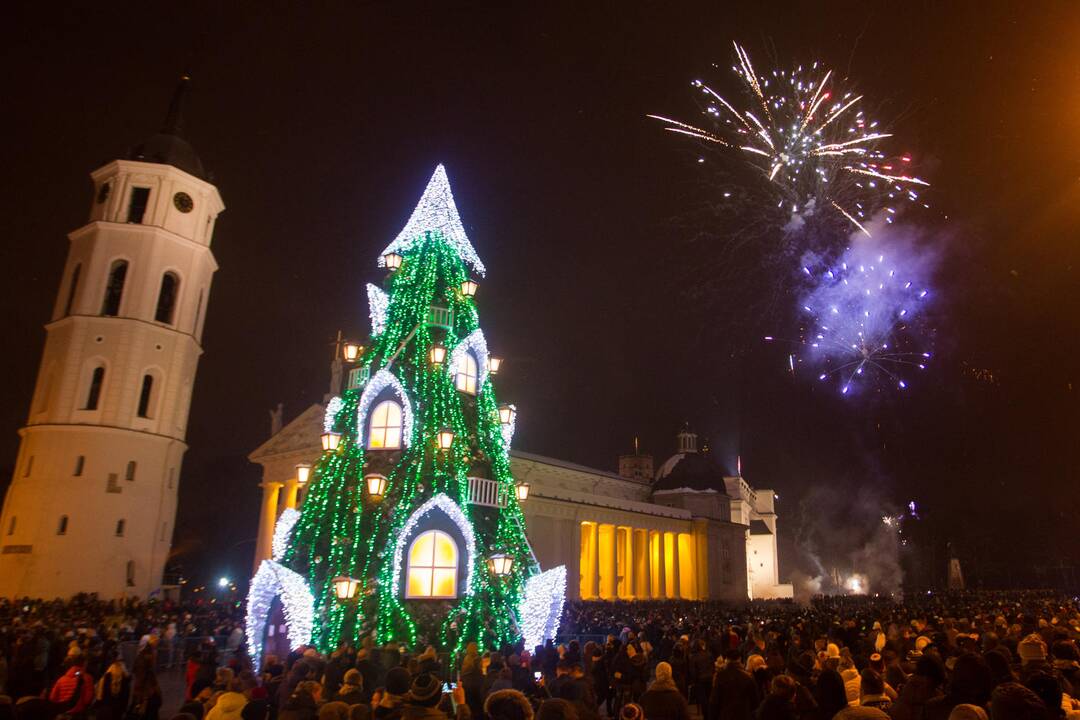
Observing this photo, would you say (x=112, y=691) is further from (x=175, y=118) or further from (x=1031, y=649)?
(x=175, y=118)

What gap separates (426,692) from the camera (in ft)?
18.7

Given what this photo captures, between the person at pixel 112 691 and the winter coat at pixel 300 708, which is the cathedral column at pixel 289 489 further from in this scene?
the winter coat at pixel 300 708

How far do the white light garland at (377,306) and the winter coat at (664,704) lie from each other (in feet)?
46.2

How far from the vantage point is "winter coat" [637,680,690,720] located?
6707 mm

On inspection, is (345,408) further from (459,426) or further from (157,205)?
(157,205)

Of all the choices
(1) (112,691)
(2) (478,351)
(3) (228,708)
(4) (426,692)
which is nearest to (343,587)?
(1) (112,691)

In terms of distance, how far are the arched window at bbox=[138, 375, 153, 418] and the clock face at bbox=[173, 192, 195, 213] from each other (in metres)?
8.83

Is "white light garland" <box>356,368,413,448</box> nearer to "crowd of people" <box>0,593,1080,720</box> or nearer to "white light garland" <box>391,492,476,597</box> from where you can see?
"white light garland" <box>391,492,476,597</box>

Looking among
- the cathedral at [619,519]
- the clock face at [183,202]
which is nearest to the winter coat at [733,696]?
the cathedral at [619,519]

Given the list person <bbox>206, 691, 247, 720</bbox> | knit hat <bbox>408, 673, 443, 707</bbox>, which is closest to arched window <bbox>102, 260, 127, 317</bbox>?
person <bbox>206, 691, 247, 720</bbox>

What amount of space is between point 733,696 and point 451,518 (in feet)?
33.6

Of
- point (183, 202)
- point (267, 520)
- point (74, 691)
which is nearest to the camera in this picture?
point (74, 691)

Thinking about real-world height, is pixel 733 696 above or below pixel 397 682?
below

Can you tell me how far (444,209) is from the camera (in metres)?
19.8
